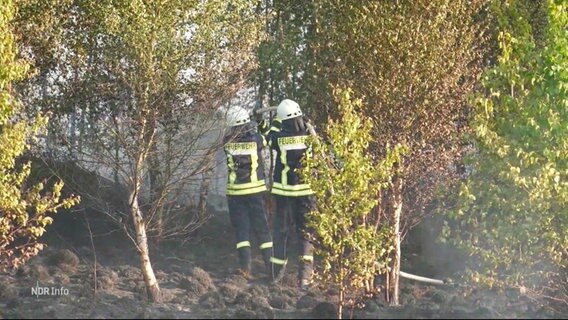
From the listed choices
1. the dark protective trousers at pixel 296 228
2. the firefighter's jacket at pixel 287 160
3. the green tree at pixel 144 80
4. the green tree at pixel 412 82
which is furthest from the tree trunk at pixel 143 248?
the green tree at pixel 412 82

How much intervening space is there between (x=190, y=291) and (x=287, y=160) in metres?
2.21

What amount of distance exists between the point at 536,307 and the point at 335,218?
11.0 feet

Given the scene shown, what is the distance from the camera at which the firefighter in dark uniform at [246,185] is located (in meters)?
13.4

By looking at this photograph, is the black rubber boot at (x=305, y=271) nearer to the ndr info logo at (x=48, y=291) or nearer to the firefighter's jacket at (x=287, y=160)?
the firefighter's jacket at (x=287, y=160)

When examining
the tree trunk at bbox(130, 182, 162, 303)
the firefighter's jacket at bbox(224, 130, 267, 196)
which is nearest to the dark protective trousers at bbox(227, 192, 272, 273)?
the firefighter's jacket at bbox(224, 130, 267, 196)

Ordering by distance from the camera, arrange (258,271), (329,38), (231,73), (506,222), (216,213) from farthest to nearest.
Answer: (216,213)
(258,271)
(329,38)
(231,73)
(506,222)

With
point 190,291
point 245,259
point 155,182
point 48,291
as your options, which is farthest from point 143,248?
point 245,259

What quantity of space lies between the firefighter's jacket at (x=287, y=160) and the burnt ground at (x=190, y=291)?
1.26 meters

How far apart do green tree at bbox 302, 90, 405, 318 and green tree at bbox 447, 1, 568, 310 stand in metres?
1.56

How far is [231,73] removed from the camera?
40.0 feet

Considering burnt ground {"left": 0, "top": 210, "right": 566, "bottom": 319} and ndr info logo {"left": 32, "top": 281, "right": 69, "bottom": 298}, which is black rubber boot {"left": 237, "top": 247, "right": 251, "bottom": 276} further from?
ndr info logo {"left": 32, "top": 281, "right": 69, "bottom": 298}

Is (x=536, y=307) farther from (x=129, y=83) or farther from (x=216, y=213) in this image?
(x=216, y=213)

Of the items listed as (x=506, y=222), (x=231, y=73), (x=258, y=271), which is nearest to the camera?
(x=506, y=222)

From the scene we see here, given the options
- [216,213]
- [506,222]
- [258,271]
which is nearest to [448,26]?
[506,222]
